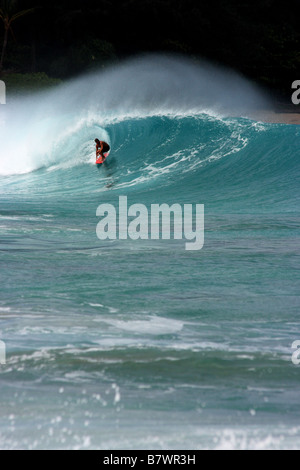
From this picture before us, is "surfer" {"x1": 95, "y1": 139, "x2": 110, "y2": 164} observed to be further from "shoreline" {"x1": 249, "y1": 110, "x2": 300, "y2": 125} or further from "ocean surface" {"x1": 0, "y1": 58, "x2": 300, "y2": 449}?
"shoreline" {"x1": 249, "y1": 110, "x2": 300, "y2": 125}

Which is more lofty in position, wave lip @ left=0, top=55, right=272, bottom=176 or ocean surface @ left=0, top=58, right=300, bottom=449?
wave lip @ left=0, top=55, right=272, bottom=176

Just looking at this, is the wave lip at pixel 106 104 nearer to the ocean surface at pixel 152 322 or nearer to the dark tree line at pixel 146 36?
the dark tree line at pixel 146 36

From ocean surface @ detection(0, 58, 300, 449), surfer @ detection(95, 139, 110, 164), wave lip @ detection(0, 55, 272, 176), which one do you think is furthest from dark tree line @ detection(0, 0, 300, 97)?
ocean surface @ detection(0, 58, 300, 449)

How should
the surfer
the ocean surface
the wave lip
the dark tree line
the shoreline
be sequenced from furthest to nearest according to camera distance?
the dark tree line < the shoreline < the wave lip < the surfer < the ocean surface

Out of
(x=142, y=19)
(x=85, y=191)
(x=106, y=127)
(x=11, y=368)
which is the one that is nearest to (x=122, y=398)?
(x=11, y=368)

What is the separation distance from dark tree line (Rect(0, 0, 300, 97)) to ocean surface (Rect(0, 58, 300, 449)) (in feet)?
75.1

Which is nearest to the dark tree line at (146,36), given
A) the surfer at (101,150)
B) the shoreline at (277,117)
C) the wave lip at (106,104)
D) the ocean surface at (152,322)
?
the wave lip at (106,104)

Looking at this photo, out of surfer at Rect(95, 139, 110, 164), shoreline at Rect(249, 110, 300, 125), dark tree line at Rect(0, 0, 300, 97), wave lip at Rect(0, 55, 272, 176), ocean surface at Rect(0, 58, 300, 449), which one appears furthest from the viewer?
dark tree line at Rect(0, 0, 300, 97)

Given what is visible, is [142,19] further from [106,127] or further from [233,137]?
[233,137]

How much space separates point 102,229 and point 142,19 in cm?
3015

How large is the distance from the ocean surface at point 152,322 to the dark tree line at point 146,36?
22.9 metres

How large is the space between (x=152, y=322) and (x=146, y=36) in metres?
34.8

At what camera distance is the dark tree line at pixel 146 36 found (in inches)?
1451

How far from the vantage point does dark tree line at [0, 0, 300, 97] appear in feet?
121
